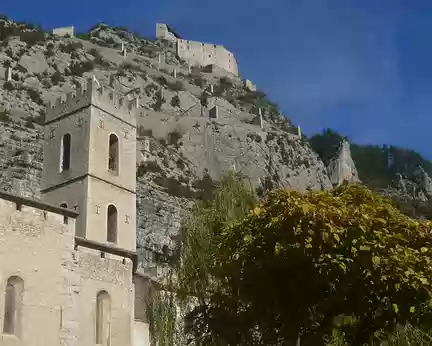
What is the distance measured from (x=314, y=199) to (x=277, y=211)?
0.71 metres

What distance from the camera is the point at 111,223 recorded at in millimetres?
27234

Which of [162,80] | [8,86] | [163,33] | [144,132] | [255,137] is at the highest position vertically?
[163,33]

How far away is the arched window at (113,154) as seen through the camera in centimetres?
2823

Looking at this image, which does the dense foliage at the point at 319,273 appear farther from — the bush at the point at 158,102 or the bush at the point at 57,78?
the bush at the point at 158,102

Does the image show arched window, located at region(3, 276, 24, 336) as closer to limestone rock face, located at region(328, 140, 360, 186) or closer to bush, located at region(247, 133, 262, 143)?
bush, located at region(247, 133, 262, 143)

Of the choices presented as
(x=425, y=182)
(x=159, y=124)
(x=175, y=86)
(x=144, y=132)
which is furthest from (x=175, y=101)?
(x=425, y=182)

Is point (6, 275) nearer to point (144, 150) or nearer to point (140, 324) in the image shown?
point (140, 324)

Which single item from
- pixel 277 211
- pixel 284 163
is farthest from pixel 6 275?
pixel 284 163

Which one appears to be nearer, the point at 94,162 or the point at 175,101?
the point at 94,162

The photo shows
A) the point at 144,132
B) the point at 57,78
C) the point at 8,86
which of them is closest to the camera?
the point at 8,86

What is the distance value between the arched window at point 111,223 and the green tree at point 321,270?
13.7 meters

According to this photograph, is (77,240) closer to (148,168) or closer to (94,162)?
(94,162)

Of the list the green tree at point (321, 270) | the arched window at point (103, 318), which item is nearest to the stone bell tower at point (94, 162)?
the arched window at point (103, 318)

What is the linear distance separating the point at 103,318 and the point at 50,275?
2578 mm
